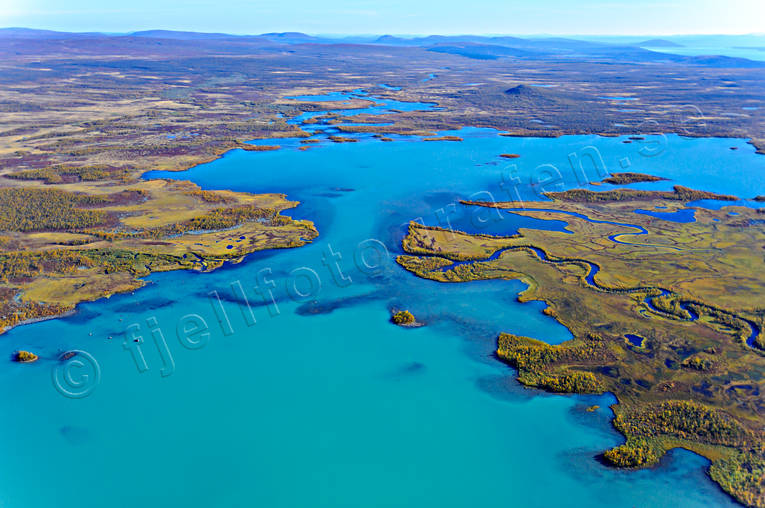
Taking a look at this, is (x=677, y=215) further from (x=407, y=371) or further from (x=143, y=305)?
(x=143, y=305)

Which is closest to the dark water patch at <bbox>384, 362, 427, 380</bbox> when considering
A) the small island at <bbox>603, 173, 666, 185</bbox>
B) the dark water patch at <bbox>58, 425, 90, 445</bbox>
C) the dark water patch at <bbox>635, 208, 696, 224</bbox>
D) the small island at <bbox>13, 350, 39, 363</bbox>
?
the dark water patch at <bbox>58, 425, 90, 445</bbox>

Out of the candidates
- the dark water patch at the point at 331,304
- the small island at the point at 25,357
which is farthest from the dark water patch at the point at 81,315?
the dark water patch at the point at 331,304

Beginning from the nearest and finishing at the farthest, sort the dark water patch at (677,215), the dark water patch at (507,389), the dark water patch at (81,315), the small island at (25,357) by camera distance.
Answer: the dark water patch at (507,389) < the small island at (25,357) < the dark water patch at (81,315) < the dark water patch at (677,215)

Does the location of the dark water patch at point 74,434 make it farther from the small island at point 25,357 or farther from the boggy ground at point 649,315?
the boggy ground at point 649,315

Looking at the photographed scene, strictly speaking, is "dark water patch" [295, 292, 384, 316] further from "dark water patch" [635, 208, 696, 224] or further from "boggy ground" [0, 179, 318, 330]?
"dark water patch" [635, 208, 696, 224]

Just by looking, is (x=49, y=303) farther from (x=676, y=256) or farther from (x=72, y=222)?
(x=676, y=256)

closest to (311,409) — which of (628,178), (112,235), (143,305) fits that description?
(143,305)
